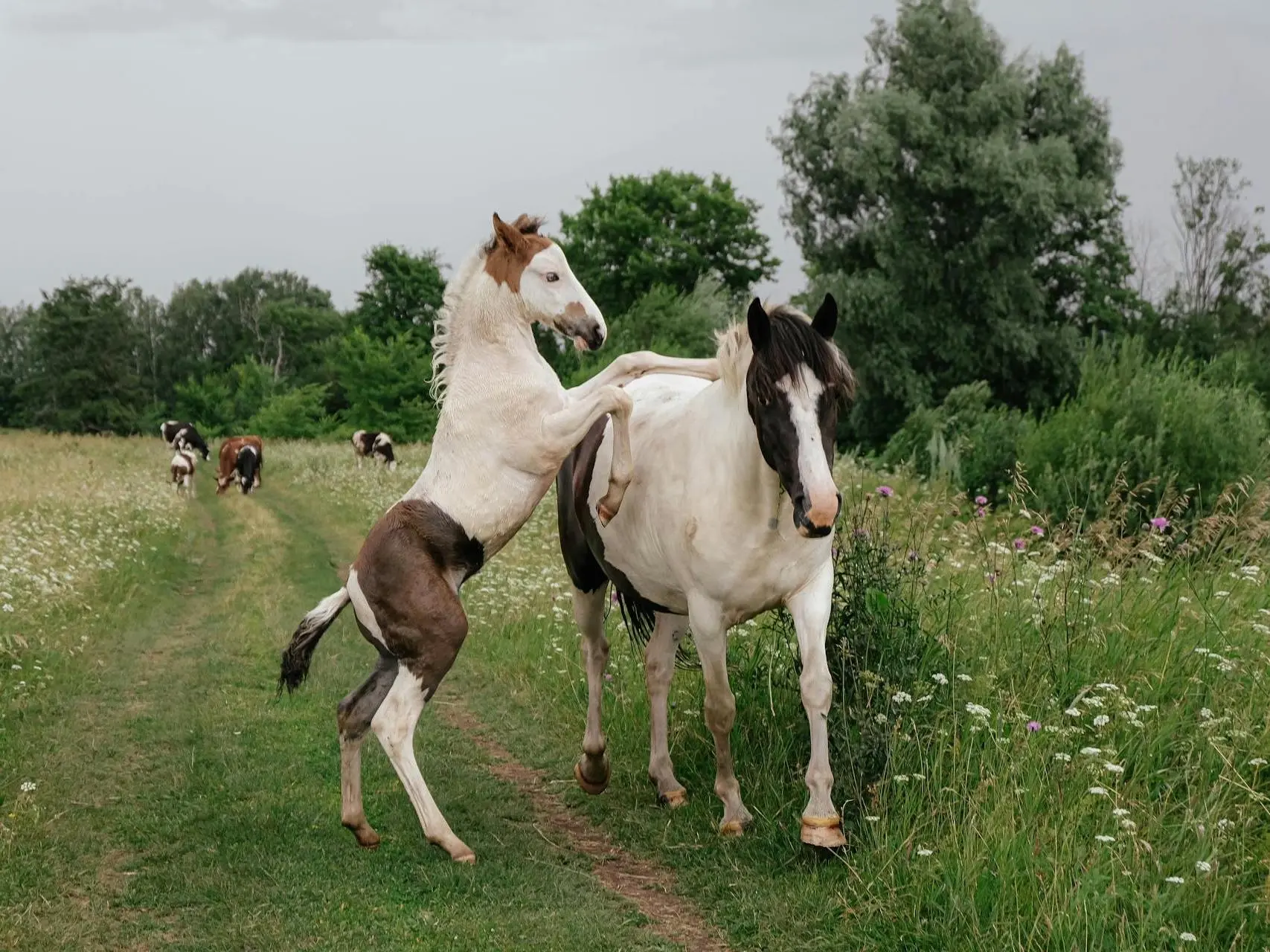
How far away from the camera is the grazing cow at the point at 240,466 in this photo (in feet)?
84.6

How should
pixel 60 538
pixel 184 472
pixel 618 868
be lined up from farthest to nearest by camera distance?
pixel 184 472 → pixel 60 538 → pixel 618 868

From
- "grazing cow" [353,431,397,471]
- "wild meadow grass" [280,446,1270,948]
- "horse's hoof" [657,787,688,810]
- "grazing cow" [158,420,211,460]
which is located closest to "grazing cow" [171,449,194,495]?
"grazing cow" [158,420,211,460]

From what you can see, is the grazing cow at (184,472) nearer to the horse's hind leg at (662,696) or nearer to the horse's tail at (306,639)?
the horse's tail at (306,639)

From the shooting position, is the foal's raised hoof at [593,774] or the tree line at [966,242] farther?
the tree line at [966,242]

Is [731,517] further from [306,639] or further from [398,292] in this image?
[398,292]

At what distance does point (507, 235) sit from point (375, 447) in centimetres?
2608

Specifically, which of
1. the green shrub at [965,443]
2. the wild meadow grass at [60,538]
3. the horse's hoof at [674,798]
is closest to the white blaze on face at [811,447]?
the horse's hoof at [674,798]

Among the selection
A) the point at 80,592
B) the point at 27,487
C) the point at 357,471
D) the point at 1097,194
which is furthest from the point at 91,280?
the point at 80,592

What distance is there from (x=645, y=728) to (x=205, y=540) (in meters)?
13.0

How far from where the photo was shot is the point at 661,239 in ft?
169

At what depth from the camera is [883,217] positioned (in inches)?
1369

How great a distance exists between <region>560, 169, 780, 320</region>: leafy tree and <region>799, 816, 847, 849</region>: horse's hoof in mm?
46822

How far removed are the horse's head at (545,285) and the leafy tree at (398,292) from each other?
2171 inches

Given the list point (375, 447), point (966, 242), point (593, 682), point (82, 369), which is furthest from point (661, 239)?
point (593, 682)
